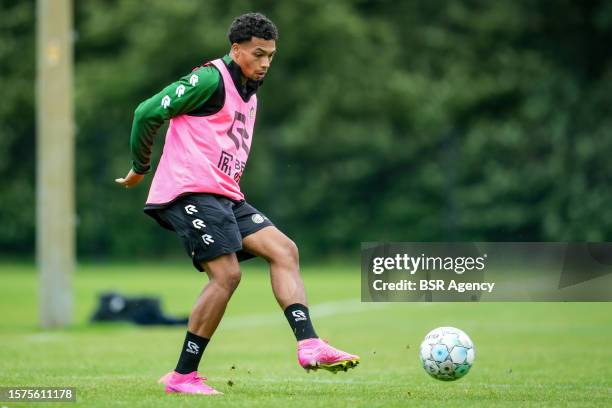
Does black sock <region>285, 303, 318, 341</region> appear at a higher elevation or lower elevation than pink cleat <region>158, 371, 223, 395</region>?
higher

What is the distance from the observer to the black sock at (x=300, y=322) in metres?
6.54

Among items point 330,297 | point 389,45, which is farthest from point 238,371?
point 389,45

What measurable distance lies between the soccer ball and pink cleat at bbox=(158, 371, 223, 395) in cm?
134

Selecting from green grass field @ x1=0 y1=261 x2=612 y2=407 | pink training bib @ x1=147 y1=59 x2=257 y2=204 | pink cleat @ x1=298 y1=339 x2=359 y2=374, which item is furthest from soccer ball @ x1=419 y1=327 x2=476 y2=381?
pink training bib @ x1=147 y1=59 x2=257 y2=204

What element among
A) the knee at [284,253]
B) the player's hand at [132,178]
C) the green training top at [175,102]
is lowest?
the knee at [284,253]

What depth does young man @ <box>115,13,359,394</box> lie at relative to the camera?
6531mm

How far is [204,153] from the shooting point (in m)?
6.62

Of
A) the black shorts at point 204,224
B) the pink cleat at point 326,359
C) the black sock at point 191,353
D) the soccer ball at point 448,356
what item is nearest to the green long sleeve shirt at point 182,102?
the black shorts at point 204,224

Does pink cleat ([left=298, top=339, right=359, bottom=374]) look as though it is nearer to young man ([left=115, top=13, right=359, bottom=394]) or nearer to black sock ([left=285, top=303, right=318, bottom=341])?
young man ([left=115, top=13, right=359, bottom=394])

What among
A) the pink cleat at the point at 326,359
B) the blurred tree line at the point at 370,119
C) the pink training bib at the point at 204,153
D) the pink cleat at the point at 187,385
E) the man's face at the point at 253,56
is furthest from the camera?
the blurred tree line at the point at 370,119

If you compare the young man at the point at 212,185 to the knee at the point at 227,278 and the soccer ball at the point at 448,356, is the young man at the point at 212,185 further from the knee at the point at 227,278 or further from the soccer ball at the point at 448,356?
the soccer ball at the point at 448,356

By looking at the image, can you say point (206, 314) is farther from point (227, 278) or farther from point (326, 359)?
point (326, 359)

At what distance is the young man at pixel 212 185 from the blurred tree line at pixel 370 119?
21.2m

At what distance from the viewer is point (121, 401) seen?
6.11 m
